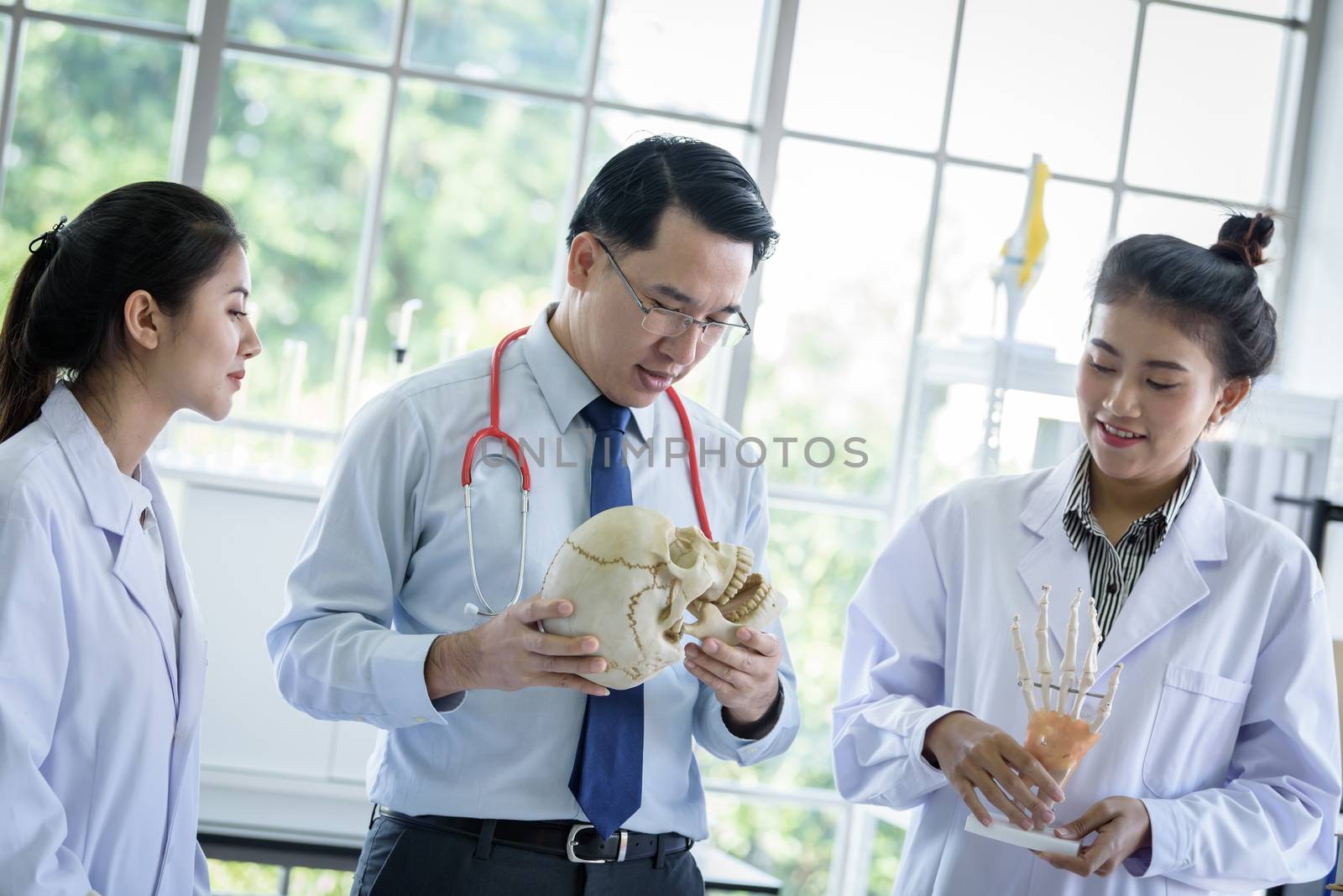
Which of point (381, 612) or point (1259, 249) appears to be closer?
point (381, 612)

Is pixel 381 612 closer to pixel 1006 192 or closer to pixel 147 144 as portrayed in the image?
pixel 1006 192

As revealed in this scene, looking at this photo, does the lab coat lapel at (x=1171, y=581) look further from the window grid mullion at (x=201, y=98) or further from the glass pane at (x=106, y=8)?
the glass pane at (x=106, y=8)

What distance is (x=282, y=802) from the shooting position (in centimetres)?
305

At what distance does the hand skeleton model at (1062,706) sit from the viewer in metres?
1.45

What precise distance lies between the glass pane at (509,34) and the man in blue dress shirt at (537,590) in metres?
5.24

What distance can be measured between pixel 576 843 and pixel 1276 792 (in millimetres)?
950

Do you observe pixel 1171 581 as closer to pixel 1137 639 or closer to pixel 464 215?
pixel 1137 639

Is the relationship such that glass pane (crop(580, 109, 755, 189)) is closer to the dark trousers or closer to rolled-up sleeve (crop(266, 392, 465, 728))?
rolled-up sleeve (crop(266, 392, 465, 728))

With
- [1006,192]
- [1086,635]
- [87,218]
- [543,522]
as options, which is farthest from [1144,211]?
[87,218]

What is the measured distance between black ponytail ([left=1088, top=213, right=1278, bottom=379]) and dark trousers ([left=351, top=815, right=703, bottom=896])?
3.46ft

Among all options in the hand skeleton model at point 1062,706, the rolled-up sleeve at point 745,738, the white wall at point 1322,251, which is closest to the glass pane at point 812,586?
the white wall at point 1322,251

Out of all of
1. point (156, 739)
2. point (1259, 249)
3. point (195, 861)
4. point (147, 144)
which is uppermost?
point (147, 144)

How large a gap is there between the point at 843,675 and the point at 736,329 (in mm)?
598

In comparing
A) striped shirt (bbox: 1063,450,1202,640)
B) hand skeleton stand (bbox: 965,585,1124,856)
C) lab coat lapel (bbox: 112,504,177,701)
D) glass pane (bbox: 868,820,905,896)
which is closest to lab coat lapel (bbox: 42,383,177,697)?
lab coat lapel (bbox: 112,504,177,701)
